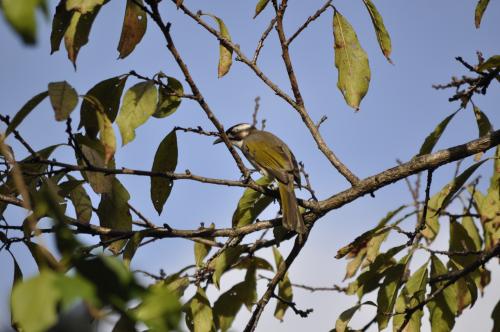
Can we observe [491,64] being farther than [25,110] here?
Yes

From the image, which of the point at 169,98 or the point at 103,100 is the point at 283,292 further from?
the point at 103,100

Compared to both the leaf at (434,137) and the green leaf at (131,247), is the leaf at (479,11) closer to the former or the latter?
the leaf at (434,137)

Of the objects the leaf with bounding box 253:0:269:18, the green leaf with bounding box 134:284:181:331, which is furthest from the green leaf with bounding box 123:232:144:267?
the green leaf with bounding box 134:284:181:331

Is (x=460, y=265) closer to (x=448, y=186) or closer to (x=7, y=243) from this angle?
(x=448, y=186)

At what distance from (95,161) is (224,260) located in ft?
2.99

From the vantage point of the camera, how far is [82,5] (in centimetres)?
283

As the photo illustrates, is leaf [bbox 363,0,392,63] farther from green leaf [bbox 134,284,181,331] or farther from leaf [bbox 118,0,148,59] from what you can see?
green leaf [bbox 134,284,181,331]

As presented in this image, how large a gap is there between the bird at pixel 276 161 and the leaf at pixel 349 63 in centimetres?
71

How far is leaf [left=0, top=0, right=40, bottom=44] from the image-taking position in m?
→ 0.98

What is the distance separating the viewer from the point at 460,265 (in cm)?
406

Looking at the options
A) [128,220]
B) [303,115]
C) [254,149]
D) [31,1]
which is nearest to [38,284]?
[31,1]

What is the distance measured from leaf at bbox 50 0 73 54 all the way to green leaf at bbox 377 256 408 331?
7.45 ft

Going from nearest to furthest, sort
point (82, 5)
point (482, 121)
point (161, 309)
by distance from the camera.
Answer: point (161, 309)
point (82, 5)
point (482, 121)

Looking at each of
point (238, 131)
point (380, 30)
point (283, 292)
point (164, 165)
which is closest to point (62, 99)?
point (164, 165)
